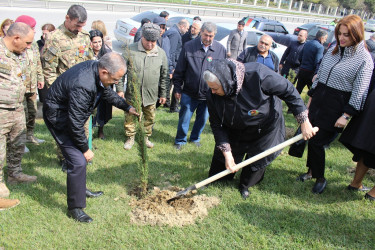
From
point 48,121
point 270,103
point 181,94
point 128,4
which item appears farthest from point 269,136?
point 128,4

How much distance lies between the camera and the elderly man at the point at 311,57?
7.44 meters

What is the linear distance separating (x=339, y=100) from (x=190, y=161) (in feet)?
8.33

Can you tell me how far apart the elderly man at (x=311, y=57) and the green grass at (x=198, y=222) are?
3.08m

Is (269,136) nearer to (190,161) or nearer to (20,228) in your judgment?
(190,161)

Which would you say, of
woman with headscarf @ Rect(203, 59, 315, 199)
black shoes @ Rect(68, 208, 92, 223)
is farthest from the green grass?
woman with headscarf @ Rect(203, 59, 315, 199)

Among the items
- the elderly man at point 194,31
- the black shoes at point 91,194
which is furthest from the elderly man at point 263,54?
the black shoes at point 91,194

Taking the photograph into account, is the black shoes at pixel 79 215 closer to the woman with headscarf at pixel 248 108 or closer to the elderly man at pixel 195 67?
the woman with headscarf at pixel 248 108

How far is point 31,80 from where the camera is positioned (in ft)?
15.8

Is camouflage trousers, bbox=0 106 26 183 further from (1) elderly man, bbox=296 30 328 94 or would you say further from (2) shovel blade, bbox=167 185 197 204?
(1) elderly man, bbox=296 30 328 94

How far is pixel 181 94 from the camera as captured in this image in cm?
558

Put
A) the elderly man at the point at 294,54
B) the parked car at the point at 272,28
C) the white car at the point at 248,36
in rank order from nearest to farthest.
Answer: the elderly man at the point at 294,54 → the white car at the point at 248,36 → the parked car at the point at 272,28

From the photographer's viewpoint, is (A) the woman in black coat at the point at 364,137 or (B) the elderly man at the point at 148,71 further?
(B) the elderly man at the point at 148,71

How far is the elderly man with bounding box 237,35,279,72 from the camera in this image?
223 inches

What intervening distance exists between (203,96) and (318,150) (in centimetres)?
210
